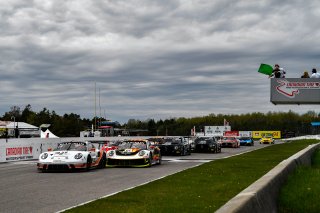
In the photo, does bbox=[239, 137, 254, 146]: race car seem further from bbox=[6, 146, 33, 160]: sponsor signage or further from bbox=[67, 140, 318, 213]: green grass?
bbox=[67, 140, 318, 213]: green grass

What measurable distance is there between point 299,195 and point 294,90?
24.3 m

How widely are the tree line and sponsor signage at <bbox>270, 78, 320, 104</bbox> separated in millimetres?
79878

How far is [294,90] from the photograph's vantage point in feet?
108

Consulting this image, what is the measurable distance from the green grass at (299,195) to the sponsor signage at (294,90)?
20697 mm

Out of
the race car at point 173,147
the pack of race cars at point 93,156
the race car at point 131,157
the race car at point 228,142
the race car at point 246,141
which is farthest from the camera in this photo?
the race car at point 246,141

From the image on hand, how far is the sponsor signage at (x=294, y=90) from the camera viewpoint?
107 ft

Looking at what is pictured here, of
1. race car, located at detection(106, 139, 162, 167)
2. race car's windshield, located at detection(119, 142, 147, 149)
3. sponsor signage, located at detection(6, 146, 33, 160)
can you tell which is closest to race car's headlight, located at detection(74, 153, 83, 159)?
race car, located at detection(106, 139, 162, 167)

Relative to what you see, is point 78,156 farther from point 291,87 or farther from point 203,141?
point 203,141

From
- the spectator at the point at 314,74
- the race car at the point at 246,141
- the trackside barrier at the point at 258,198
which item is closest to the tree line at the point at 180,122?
the race car at the point at 246,141

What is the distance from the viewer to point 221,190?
11.1m

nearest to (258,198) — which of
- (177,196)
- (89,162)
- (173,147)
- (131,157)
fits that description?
(177,196)

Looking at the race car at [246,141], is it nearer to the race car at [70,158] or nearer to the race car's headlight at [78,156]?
the race car at [70,158]

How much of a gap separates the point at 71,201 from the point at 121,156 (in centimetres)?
1059

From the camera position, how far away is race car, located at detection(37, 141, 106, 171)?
17938 mm
